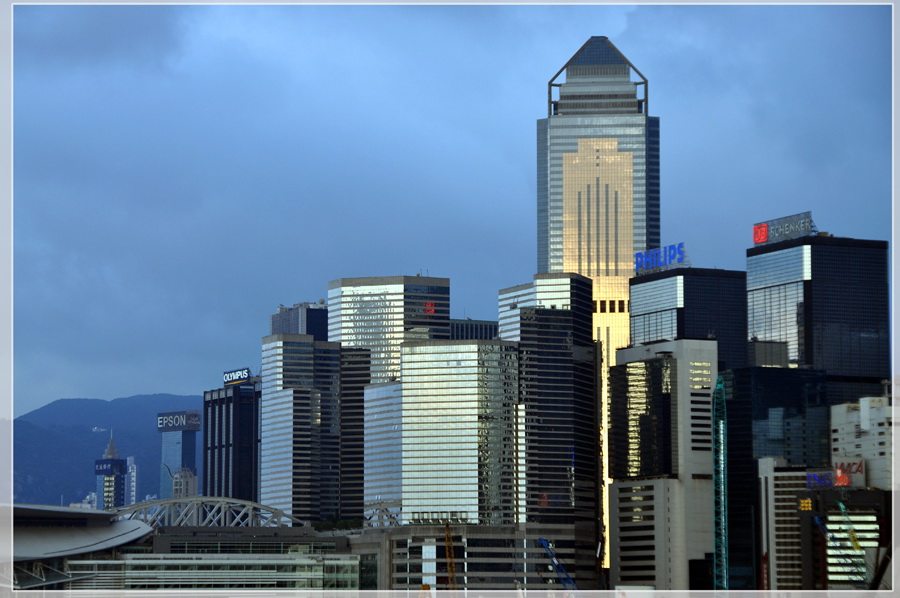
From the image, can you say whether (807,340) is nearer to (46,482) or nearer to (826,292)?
(826,292)

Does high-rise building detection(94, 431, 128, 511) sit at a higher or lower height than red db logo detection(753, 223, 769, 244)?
lower

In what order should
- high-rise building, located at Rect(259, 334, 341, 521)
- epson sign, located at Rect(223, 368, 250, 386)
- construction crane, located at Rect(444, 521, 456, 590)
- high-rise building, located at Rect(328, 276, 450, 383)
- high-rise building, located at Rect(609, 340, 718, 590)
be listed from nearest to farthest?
construction crane, located at Rect(444, 521, 456, 590), high-rise building, located at Rect(609, 340, 718, 590), high-rise building, located at Rect(259, 334, 341, 521), high-rise building, located at Rect(328, 276, 450, 383), epson sign, located at Rect(223, 368, 250, 386)

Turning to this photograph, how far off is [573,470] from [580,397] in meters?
3.19

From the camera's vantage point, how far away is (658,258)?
5841 centimetres

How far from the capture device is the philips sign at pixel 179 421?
92.3 m

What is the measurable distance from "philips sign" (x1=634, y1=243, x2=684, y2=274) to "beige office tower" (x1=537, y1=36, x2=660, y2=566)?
3.33m

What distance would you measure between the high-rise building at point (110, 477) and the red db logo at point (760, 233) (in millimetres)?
50488

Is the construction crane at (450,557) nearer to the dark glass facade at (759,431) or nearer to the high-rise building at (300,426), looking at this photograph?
the dark glass facade at (759,431)

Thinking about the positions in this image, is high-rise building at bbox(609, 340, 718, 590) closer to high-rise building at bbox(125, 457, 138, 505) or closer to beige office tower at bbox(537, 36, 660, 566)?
beige office tower at bbox(537, 36, 660, 566)

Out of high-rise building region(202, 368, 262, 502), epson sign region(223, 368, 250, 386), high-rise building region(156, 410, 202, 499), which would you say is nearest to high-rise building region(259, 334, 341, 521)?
epson sign region(223, 368, 250, 386)

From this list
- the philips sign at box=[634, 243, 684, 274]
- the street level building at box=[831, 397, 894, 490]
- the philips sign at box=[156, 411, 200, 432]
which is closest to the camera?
the street level building at box=[831, 397, 894, 490]

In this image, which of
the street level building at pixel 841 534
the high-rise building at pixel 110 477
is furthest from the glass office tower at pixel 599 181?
the high-rise building at pixel 110 477

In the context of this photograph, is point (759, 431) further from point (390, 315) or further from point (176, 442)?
point (176, 442)

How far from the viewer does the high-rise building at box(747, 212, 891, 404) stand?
51.8 meters
